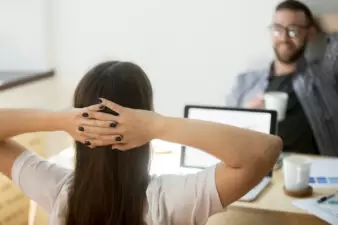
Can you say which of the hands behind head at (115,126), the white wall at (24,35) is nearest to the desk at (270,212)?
the hands behind head at (115,126)

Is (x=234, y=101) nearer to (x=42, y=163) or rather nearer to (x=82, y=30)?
A: (x=82, y=30)

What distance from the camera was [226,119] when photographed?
1799 mm

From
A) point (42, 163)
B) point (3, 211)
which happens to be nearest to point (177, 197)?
point (42, 163)

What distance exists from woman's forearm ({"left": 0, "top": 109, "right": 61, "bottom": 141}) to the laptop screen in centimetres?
69

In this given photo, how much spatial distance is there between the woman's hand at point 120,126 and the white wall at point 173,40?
5.87 feet

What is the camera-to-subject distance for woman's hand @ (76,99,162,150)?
3.54ft

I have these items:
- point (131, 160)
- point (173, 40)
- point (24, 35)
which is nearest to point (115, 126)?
point (131, 160)

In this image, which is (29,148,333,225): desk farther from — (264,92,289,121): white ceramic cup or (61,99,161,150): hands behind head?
(61,99,161,150): hands behind head

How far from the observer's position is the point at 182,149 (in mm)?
1829

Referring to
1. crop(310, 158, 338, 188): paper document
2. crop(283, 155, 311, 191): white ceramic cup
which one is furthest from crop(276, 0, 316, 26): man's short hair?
crop(283, 155, 311, 191): white ceramic cup

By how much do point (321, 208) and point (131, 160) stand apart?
0.67 metres

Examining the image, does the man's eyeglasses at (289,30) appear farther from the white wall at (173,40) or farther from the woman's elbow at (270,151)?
the woman's elbow at (270,151)

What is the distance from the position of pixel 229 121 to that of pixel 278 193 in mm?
274

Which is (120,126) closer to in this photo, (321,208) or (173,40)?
(321,208)
